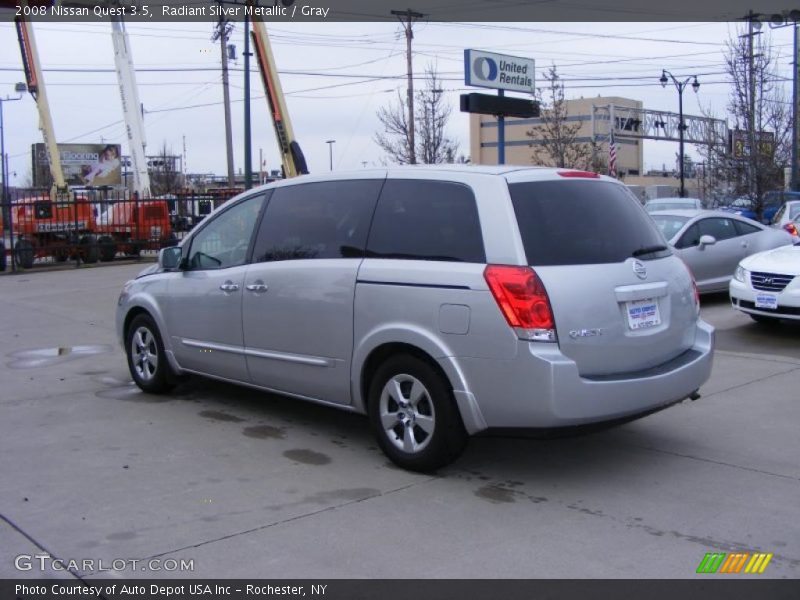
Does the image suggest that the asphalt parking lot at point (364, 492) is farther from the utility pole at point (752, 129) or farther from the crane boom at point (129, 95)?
the crane boom at point (129, 95)

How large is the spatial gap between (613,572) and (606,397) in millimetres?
1197

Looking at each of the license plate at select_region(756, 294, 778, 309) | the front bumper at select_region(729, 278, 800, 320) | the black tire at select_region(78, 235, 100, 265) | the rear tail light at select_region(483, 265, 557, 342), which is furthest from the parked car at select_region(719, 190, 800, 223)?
the rear tail light at select_region(483, 265, 557, 342)

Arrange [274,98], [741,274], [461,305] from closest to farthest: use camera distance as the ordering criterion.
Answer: [461,305] → [741,274] → [274,98]

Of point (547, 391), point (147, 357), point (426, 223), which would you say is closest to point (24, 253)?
point (147, 357)

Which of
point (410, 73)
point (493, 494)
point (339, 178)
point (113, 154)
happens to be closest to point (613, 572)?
point (493, 494)

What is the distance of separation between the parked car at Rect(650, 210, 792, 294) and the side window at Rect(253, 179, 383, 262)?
790 centimetres

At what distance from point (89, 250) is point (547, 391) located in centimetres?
2292

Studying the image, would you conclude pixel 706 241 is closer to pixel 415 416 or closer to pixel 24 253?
pixel 415 416

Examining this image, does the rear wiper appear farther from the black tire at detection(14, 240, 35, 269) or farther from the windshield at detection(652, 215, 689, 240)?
the black tire at detection(14, 240, 35, 269)

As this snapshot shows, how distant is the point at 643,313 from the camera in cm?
527

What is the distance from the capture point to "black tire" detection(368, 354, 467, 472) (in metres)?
5.14

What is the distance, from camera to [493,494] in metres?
5.05

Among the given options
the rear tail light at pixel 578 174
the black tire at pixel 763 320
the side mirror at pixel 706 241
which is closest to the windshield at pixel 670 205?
the side mirror at pixel 706 241
